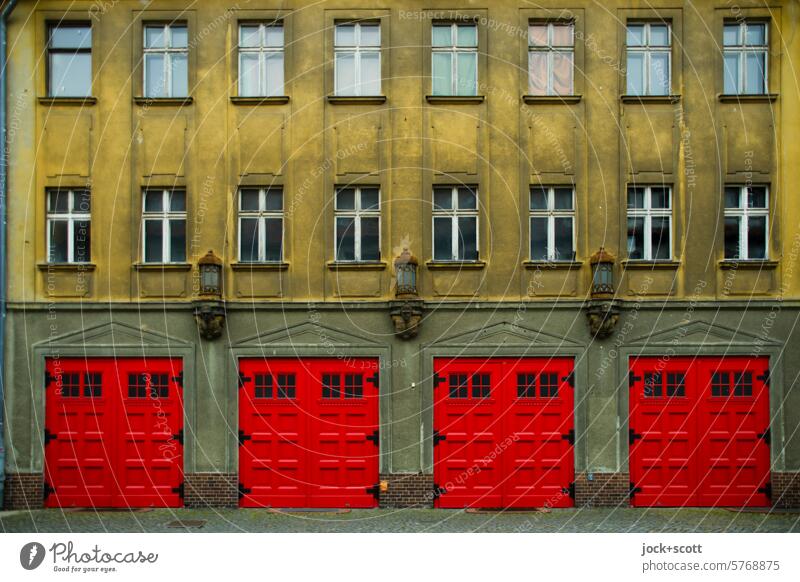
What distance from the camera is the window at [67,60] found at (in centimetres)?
1476

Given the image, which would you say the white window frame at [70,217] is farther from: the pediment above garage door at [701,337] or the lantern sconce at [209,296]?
the pediment above garage door at [701,337]

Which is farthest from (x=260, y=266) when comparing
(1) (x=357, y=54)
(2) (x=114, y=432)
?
(1) (x=357, y=54)

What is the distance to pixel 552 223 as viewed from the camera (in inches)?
581

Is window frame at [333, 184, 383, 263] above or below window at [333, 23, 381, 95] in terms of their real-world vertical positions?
below

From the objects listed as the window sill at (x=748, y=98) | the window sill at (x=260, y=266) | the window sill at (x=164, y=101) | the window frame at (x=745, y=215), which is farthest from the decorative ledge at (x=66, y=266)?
the window sill at (x=748, y=98)

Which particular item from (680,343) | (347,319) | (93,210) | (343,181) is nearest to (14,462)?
(93,210)

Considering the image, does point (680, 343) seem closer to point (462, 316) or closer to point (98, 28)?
point (462, 316)

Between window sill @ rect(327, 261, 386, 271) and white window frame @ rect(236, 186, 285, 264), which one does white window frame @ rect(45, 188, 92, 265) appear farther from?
window sill @ rect(327, 261, 386, 271)

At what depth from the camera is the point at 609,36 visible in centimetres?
1466

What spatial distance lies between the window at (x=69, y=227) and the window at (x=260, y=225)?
9.99 ft

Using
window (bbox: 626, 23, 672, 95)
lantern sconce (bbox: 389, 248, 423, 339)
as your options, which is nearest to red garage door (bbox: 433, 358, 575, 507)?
lantern sconce (bbox: 389, 248, 423, 339)

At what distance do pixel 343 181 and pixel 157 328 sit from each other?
4.71 meters

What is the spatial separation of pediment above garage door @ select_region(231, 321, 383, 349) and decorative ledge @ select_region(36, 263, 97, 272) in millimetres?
3182

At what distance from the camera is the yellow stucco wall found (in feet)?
47.9
